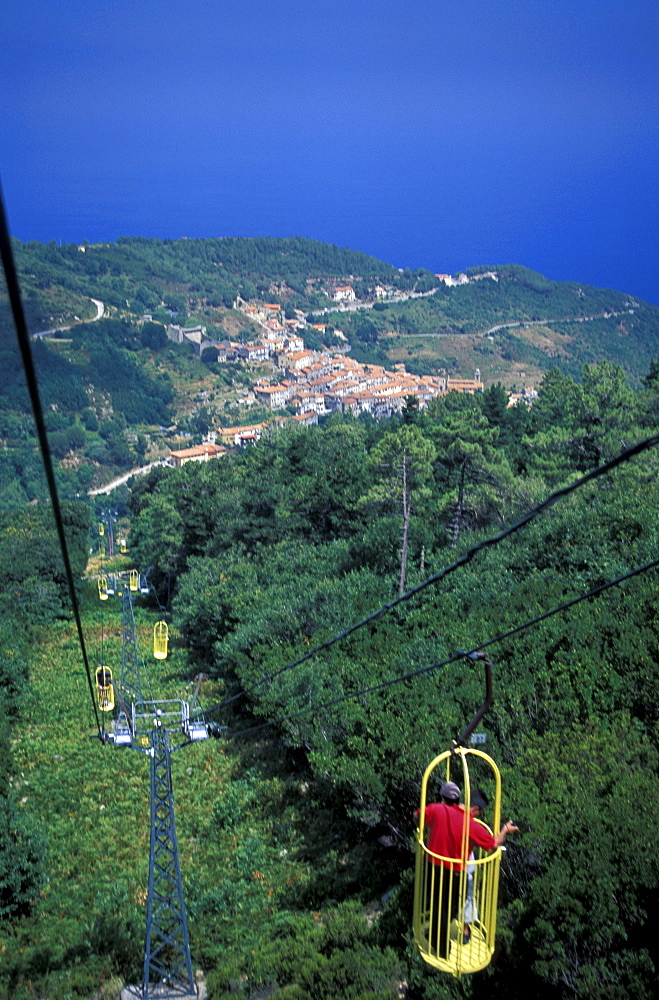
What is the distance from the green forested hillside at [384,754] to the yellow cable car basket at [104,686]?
1526 mm

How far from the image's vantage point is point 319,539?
25500 mm

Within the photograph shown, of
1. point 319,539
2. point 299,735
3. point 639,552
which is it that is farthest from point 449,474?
point 299,735

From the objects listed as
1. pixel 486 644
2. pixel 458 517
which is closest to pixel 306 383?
pixel 458 517

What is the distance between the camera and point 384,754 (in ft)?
36.6

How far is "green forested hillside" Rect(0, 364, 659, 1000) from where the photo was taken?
27.0ft

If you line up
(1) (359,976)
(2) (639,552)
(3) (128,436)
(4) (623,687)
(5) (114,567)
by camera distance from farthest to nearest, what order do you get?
(3) (128,436) → (5) (114,567) → (2) (639,552) → (4) (623,687) → (1) (359,976)

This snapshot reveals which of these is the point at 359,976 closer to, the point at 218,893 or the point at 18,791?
the point at 218,893

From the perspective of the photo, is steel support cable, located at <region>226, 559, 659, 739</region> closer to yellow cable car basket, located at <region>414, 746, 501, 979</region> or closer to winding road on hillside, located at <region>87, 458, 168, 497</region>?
yellow cable car basket, located at <region>414, 746, 501, 979</region>

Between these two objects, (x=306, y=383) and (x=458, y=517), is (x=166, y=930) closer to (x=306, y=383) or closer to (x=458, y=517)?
(x=458, y=517)

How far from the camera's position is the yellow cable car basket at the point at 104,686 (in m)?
14.3

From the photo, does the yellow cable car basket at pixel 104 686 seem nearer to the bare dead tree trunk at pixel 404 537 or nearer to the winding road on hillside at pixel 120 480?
the bare dead tree trunk at pixel 404 537

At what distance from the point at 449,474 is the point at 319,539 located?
4.46 m

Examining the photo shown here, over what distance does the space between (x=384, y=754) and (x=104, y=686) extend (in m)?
5.38

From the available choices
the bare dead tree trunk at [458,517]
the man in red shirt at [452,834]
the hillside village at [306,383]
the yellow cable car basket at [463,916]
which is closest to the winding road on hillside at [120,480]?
the hillside village at [306,383]
